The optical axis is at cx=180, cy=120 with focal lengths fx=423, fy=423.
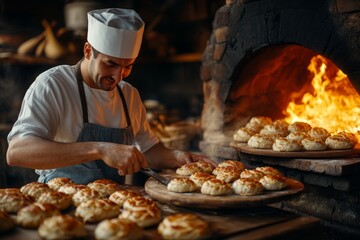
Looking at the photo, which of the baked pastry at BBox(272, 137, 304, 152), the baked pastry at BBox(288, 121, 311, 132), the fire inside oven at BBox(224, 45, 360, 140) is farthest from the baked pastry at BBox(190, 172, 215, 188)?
the fire inside oven at BBox(224, 45, 360, 140)

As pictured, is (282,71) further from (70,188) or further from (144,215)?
(144,215)

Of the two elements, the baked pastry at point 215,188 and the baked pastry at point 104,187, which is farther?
the baked pastry at point 104,187

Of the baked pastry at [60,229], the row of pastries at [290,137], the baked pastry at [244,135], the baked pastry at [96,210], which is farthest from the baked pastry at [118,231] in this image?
the baked pastry at [244,135]

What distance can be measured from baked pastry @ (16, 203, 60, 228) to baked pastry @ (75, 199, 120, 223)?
0.14 meters

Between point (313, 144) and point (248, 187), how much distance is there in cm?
114

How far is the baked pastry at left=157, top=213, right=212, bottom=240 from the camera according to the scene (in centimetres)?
182

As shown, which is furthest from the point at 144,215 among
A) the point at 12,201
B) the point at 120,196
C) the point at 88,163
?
the point at 88,163

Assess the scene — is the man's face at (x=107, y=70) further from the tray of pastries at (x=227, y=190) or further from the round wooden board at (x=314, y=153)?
the round wooden board at (x=314, y=153)

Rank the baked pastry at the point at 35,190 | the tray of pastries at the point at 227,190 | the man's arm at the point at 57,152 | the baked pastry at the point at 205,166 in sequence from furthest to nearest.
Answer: the baked pastry at the point at 205,166 → the man's arm at the point at 57,152 → the baked pastry at the point at 35,190 → the tray of pastries at the point at 227,190

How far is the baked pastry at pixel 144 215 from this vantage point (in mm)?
1969

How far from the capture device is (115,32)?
295cm

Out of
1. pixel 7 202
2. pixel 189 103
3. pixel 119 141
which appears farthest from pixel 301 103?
pixel 189 103

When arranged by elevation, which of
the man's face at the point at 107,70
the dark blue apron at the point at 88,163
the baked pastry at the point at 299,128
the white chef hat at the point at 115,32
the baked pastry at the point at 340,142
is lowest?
the dark blue apron at the point at 88,163

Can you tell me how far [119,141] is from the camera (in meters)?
3.19
